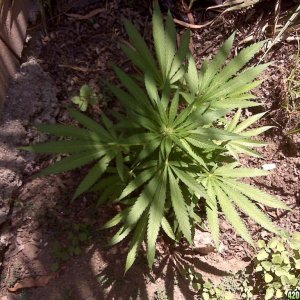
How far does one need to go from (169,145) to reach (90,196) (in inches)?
38.8

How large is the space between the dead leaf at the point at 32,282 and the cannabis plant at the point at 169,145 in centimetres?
67

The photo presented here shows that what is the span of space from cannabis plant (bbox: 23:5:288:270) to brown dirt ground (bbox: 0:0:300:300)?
467 mm

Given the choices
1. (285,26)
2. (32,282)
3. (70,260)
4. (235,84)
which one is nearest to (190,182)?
(235,84)

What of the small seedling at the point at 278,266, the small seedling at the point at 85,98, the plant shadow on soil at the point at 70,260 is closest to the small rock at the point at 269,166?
the small seedling at the point at 278,266

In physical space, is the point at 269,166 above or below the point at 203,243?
above

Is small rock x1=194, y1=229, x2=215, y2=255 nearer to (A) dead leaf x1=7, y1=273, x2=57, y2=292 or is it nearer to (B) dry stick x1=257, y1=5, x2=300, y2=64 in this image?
(A) dead leaf x1=7, y1=273, x2=57, y2=292

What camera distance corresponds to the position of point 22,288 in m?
2.65

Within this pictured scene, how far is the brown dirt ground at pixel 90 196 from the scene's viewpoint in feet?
8.91

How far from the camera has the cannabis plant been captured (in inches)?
81.2

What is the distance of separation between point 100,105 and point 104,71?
275 millimetres

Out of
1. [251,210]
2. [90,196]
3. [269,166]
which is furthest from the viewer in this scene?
[269,166]

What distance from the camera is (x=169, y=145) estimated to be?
2.05 meters

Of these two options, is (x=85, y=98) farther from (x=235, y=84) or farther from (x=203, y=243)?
(x=203, y=243)

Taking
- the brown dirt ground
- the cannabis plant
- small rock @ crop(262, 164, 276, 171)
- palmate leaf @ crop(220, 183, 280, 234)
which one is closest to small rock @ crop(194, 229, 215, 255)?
the brown dirt ground
